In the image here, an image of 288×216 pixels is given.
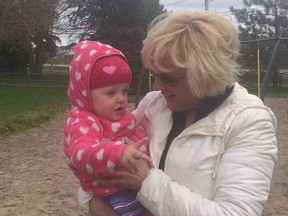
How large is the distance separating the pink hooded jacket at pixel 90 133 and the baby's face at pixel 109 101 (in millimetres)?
21

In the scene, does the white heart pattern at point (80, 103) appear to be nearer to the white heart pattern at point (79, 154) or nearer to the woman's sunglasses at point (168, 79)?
the white heart pattern at point (79, 154)

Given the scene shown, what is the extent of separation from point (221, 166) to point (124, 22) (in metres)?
20.8

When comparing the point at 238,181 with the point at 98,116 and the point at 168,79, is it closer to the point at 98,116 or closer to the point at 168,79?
the point at 168,79

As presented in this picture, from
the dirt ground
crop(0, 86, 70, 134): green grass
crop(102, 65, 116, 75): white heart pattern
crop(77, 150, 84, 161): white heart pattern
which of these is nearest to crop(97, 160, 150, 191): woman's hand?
crop(77, 150, 84, 161): white heart pattern

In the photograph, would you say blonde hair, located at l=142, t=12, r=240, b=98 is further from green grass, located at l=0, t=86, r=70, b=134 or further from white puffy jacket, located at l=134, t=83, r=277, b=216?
green grass, located at l=0, t=86, r=70, b=134

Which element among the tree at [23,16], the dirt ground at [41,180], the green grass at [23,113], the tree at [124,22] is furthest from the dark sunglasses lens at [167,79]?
the tree at [124,22]

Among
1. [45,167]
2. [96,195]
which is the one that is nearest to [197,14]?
[96,195]

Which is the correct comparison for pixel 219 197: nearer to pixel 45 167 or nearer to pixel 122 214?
pixel 122 214

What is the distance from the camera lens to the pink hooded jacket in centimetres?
162

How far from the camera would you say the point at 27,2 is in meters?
18.5

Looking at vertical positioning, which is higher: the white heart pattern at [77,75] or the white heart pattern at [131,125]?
the white heart pattern at [77,75]

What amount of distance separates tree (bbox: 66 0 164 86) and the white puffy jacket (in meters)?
19.0

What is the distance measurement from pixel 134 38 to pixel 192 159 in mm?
19893

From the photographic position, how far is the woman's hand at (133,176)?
1.61m
